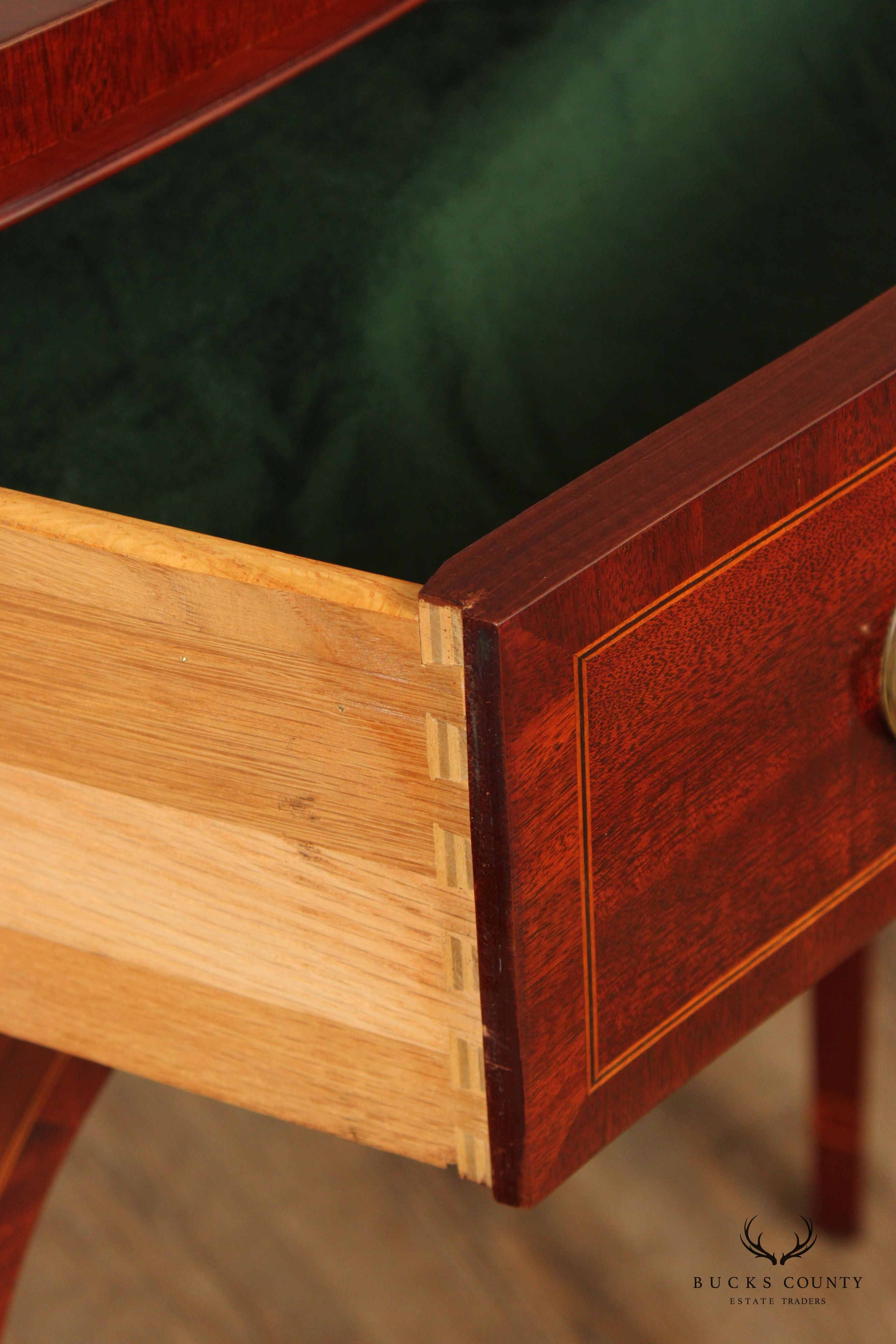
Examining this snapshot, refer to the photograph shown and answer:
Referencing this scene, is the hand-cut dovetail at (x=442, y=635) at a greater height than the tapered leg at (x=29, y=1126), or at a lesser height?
greater

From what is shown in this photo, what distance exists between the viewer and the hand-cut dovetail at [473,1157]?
470mm

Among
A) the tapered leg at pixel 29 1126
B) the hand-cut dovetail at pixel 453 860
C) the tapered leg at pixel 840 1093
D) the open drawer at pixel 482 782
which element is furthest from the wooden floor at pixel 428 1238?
the hand-cut dovetail at pixel 453 860

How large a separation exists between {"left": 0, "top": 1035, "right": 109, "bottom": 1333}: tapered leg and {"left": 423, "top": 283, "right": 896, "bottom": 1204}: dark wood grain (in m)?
0.27

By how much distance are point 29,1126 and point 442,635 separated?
389 mm

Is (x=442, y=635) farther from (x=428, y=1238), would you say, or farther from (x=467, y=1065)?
(x=428, y=1238)

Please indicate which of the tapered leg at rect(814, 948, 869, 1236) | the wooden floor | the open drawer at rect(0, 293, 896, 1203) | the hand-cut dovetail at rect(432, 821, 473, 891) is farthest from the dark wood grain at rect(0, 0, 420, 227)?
the wooden floor

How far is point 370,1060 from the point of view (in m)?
0.48

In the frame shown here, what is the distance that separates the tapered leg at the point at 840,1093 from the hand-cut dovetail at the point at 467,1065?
555 millimetres

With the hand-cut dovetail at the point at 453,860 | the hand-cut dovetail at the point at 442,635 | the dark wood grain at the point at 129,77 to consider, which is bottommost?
the hand-cut dovetail at the point at 453,860

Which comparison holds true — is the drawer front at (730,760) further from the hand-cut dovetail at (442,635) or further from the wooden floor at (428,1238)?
the wooden floor at (428,1238)

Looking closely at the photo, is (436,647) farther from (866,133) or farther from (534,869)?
(866,133)

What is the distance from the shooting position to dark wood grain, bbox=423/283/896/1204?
393mm

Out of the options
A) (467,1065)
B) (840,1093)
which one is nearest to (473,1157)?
(467,1065)

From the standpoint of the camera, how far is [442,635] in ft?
1.25
